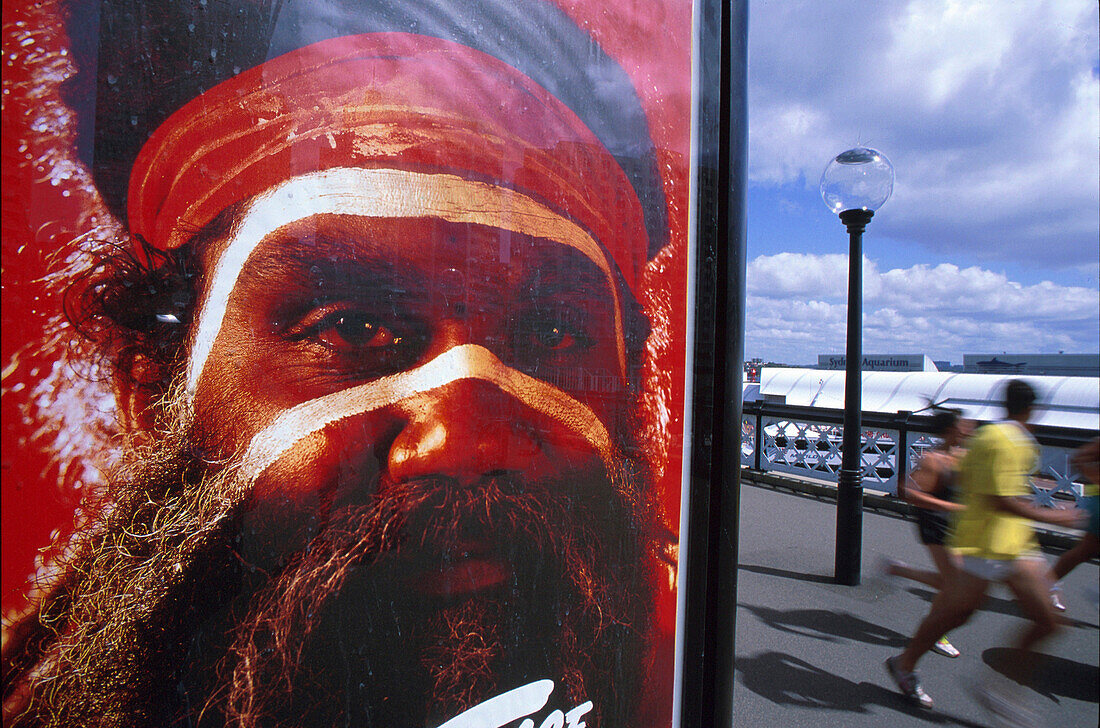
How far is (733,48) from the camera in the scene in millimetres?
1509

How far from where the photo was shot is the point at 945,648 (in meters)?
1.34

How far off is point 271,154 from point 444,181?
0.29 meters

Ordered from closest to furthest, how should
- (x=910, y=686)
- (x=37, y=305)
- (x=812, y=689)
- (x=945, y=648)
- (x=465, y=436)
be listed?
(x=37, y=305) < (x=465, y=436) < (x=945, y=648) < (x=910, y=686) < (x=812, y=689)

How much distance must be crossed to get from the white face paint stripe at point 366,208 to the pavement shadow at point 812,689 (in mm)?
1416

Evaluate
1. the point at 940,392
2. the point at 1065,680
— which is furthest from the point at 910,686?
the point at 940,392

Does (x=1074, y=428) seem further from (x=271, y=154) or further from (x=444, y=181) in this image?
→ (x=271, y=154)

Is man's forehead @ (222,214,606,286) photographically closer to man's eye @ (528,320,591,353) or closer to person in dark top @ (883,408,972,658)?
man's eye @ (528,320,591,353)

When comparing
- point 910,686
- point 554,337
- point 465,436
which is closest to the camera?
point 465,436

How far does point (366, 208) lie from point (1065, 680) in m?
1.65

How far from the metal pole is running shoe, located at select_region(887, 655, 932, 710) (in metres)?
0.50

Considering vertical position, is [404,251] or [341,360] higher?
[404,251]

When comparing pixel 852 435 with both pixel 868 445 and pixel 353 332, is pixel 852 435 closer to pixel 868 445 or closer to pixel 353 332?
pixel 868 445

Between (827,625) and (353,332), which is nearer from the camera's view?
(353,332)

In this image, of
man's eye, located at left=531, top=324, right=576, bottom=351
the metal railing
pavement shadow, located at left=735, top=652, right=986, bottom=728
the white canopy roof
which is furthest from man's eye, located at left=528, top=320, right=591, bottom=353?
pavement shadow, located at left=735, top=652, right=986, bottom=728
